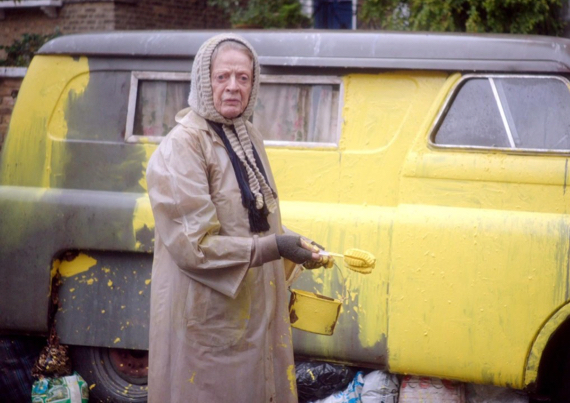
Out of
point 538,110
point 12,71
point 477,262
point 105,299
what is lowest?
point 105,299

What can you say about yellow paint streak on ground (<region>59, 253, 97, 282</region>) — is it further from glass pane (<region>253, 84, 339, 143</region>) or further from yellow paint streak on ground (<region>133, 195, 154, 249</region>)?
glass pane (<region>253, 84, 339, 143</region>)

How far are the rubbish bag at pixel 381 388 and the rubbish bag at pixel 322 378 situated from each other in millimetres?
133

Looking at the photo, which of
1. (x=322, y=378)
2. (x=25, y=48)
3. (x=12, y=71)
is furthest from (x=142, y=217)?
(x=25, y=48)

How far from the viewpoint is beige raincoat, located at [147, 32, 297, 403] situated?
8.69ft

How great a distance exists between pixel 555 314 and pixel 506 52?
129cm

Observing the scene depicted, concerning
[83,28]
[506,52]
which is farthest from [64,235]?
[83,28]

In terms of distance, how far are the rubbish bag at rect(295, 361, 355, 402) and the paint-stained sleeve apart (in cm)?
151

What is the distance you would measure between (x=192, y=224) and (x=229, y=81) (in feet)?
1.87

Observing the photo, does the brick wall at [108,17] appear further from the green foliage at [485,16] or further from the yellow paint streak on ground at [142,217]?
the yellow paint streak on ground at [142,217]

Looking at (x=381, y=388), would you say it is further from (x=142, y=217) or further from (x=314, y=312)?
(x=142, y=217)

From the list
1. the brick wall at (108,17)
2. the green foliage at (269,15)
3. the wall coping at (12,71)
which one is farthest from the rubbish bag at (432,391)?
the brick wall at (108,17)

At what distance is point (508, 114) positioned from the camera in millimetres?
3799

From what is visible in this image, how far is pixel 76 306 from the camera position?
14.1ft

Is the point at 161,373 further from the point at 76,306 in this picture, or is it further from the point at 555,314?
the point at 555,314
